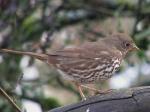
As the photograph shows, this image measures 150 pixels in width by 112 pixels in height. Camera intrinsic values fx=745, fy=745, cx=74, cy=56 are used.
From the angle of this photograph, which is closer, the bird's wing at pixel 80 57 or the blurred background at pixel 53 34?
the bird's wing at pixel 80 57

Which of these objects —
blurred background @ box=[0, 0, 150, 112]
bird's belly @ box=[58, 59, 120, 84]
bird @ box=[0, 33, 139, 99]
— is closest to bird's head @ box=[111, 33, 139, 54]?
bird @ box=[0, 33, 139, 99]

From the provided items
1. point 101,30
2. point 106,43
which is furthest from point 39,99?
point 106,43

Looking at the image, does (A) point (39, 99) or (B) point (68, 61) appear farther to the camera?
(A) point (39, 99)

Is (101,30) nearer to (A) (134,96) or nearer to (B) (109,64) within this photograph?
(B) (109,64)

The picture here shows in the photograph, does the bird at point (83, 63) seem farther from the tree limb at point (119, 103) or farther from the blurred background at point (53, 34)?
the blurred background at point (53, 34)

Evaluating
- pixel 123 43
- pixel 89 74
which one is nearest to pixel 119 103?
pixel 89 74

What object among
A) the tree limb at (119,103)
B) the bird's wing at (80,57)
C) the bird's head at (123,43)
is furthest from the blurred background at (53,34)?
the tree limb at (119,103)
